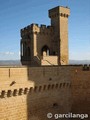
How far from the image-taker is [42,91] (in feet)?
72.2

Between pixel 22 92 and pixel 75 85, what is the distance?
6903mm

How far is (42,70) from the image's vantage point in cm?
2178

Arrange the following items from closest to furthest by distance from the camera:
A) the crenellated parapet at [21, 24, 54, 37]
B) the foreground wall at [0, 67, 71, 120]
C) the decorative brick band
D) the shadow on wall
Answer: the decorative brick band
the foreground wall at [0, 67, 71, 120]
the shadow on wall
the crenellated parapet at [21, 24, 54, 37]

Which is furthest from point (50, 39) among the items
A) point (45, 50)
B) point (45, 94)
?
point (45, 94)

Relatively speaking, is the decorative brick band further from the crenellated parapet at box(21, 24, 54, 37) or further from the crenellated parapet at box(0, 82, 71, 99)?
the crenellated parapet at box(21, 24, 54, 37)

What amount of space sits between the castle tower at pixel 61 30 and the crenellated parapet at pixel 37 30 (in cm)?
98

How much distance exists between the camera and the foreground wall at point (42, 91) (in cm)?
1902

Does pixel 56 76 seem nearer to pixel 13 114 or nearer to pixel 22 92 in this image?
pixel 22 92

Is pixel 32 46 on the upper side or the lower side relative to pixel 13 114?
upper

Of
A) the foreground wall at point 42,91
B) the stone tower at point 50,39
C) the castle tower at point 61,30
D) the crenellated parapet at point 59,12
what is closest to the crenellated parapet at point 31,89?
the foreground wall at point 42,91

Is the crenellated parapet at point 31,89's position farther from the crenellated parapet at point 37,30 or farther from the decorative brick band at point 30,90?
the crenellated parapet at point 37,30

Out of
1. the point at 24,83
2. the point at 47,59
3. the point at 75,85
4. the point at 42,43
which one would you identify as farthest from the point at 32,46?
the point at 24,83

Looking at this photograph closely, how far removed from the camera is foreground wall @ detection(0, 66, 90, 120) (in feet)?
62.4

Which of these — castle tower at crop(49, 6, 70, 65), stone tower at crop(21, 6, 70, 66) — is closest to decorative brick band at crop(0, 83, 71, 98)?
stone tower at crop(21, 6, 70, 66)
